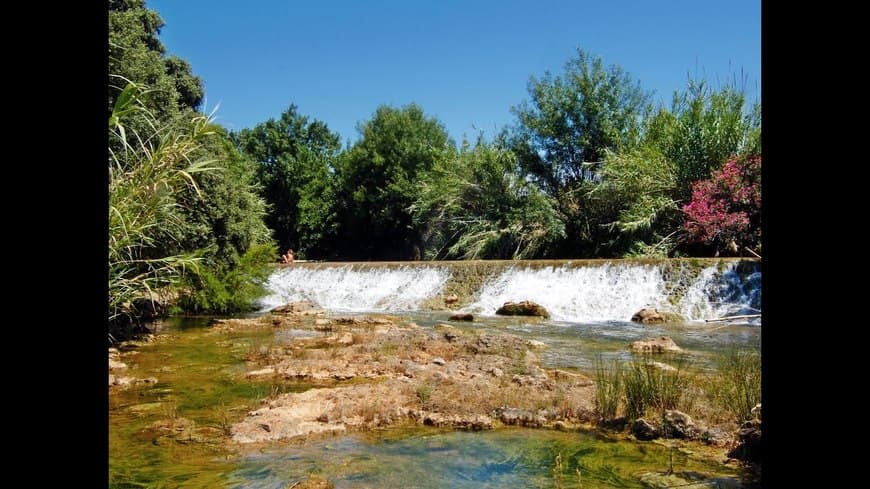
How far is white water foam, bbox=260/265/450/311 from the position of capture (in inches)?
692

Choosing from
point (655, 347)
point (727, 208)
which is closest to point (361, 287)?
point (727, 208)

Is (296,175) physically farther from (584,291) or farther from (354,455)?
(354,455)

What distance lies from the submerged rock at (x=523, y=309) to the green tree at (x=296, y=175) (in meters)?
23.0

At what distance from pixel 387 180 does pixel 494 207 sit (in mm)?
10725

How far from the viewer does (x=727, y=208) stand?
55.4ft

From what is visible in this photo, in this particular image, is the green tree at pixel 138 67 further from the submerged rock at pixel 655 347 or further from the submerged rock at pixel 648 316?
the submerged rock at pixel 648 316

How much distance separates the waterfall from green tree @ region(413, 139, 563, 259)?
24.5 feet

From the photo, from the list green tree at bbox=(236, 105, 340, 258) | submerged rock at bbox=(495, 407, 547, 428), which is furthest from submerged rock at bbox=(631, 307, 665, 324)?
green tree at bbox=(236, 105, 340, 258)

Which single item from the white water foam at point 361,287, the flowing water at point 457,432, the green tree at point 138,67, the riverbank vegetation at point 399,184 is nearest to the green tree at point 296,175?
the riverbank vegetation at point 399,184

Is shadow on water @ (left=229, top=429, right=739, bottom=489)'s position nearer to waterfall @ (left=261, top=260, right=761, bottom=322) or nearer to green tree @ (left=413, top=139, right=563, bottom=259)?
waterfall @ (left=261, top=260, right=761, bottom=322)

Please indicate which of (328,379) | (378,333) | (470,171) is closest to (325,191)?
(470,171)

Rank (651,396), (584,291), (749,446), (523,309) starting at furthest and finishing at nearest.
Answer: (584,291) → (523,309) → (651,396) → (749,446)

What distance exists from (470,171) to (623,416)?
22.1 meters
